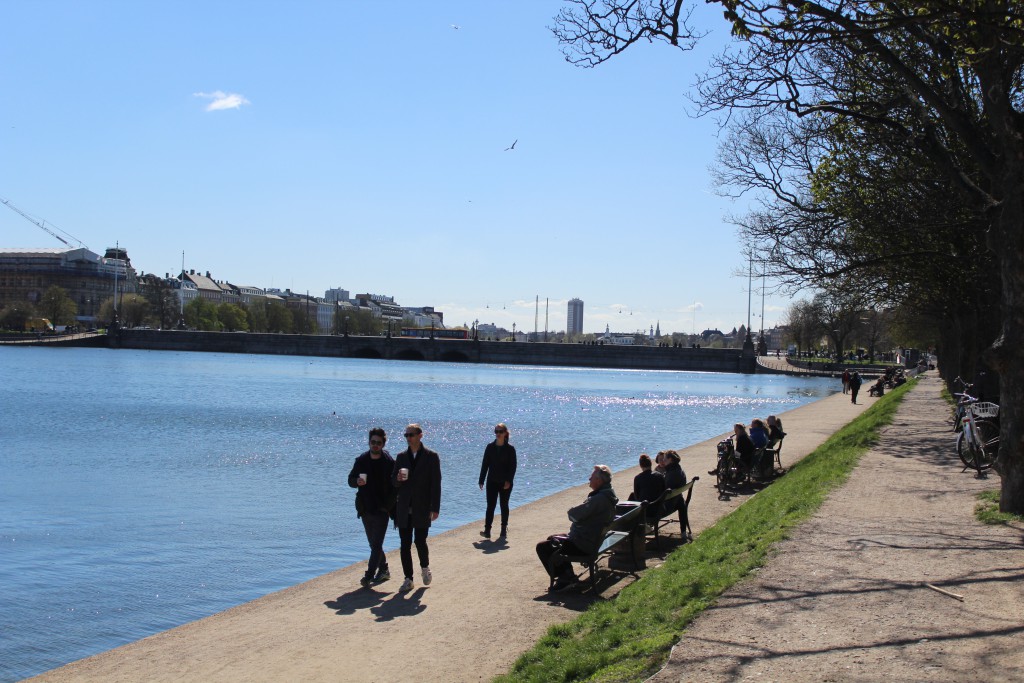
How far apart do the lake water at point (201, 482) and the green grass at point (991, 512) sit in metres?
9.64

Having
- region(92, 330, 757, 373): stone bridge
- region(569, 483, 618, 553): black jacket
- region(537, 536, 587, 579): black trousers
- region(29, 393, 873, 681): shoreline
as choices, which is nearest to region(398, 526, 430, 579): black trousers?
region(29, 393, 873, 681): shoreline

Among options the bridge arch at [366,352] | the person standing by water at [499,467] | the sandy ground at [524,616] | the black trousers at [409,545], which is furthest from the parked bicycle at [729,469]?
the bridge arch at [366,352]

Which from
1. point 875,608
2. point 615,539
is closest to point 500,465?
point 615,539

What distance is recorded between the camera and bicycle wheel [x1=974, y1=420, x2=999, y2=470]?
17.0 m

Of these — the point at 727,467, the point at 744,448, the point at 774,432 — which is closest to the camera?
the point at 727,467

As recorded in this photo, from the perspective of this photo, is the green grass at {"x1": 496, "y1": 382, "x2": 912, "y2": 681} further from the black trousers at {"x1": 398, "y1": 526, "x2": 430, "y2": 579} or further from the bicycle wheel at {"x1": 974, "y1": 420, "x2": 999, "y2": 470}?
the bicycle wheel at {"x1": 974, "y1": 420, "x2": 999, "y2": 470}

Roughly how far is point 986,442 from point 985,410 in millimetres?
672

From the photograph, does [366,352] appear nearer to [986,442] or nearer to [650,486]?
[986,442]

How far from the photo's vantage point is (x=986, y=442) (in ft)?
56.5

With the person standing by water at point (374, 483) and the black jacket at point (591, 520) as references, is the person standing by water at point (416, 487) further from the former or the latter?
the black jacket at point (591, 520)

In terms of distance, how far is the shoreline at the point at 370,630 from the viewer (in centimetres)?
949

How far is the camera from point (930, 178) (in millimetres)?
24062

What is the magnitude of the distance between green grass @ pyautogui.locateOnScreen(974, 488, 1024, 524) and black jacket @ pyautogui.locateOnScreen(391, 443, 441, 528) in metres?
6.72

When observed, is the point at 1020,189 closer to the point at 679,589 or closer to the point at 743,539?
the point at 743,539
